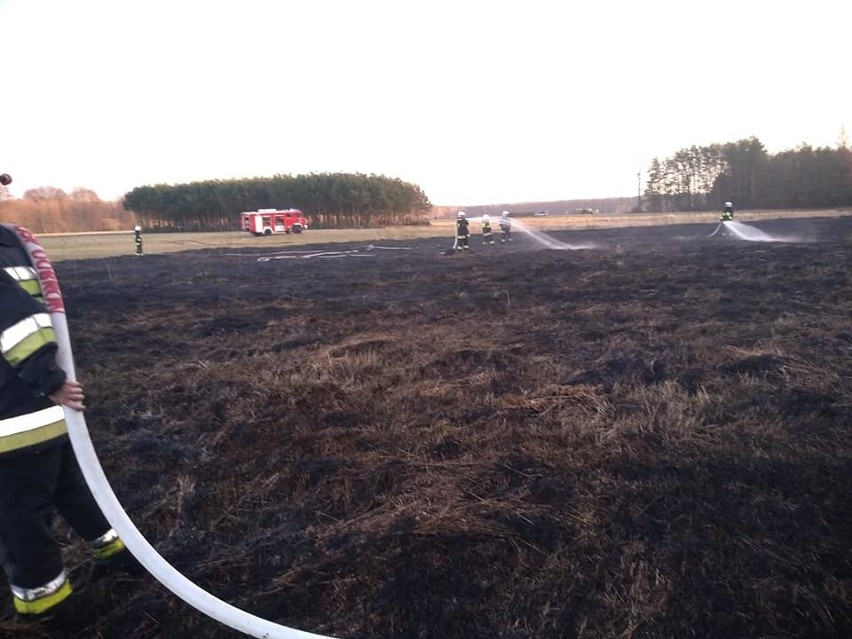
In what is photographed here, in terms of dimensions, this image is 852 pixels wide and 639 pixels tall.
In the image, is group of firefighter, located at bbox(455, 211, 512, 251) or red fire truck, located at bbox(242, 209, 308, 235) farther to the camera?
red fire truck, located at bbox(242, 209, 308, 235)

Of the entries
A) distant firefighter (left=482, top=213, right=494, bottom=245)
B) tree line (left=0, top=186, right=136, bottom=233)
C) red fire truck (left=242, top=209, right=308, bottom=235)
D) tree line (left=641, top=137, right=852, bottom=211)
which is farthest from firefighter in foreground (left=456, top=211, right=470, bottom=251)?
tree line (left=641, top=137, right=852, bottom=211)

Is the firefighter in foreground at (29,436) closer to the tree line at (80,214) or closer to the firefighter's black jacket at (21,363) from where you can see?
the firefighter's black jacket at (21,363)

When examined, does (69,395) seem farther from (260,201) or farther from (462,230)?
(260,201)

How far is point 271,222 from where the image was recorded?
40.0 metres

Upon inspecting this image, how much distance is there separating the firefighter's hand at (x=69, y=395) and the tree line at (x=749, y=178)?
56.4 metres

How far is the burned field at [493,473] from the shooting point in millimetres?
2377

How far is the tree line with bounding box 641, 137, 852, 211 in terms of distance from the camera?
4612 cm

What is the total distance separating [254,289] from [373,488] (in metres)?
9.86

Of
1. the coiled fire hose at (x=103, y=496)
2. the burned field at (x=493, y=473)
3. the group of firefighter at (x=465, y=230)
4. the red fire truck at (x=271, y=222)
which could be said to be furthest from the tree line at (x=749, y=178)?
the coiled fire hose at (x=103, y=496)

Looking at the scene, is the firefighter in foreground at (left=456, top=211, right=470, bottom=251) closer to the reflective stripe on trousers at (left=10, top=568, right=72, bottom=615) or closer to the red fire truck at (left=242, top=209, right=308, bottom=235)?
the reflective stripe on trousers at (left=10, top=568, right=72, bottom=615)

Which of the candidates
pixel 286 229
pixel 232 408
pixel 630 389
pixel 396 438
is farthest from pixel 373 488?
pixel 286 229

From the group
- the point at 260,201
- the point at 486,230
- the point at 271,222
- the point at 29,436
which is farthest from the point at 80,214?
the point at 29,436

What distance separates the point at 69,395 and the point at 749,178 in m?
60.6

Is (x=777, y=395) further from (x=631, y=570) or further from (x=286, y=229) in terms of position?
(x=286, y=229)
